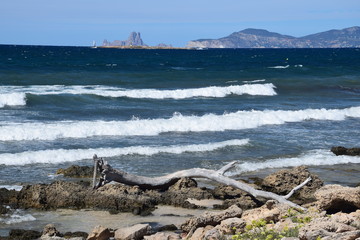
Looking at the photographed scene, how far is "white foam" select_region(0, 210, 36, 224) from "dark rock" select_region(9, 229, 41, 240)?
0.89 m

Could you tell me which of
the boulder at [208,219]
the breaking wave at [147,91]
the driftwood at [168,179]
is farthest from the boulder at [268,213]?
the breaking wave at [147,91]

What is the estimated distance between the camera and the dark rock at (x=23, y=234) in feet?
31.6

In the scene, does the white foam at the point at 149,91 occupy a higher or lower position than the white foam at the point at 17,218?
higher

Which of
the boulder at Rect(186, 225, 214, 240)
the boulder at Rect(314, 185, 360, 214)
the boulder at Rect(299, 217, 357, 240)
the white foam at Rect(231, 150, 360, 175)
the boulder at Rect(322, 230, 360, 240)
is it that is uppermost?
the boulder at Rect(322, 230, 360, 240)

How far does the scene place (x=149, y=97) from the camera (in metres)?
34.2

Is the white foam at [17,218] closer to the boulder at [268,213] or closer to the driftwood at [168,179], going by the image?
the driftwood at [168,179]

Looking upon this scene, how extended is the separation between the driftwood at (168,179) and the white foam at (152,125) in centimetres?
763

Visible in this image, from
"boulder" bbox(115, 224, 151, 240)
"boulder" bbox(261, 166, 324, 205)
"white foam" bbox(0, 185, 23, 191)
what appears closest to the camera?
"boulder" bbox(115, 224, 151, 240)

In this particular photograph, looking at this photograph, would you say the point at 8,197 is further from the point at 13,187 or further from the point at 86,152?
the point at 86,152

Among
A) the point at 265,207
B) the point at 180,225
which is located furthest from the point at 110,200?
the point at 265,207

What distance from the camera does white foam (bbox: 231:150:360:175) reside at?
1585 centimetres

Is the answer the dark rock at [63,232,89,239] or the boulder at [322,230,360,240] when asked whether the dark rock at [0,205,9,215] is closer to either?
Answer: the dark rock at [63,232,89,239]

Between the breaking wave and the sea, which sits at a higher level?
the breaking wave

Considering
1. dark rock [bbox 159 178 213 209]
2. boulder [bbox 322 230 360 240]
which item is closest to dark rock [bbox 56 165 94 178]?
dark rock [bbox 159 178 213 209]
